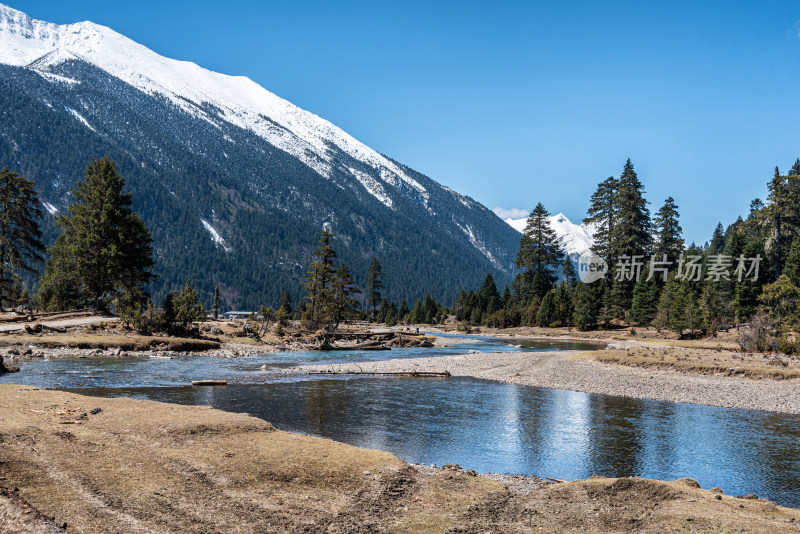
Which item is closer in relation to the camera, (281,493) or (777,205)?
(281,493)

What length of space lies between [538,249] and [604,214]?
17205mm

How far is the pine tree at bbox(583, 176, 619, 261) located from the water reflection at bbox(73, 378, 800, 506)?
8090 centimetres

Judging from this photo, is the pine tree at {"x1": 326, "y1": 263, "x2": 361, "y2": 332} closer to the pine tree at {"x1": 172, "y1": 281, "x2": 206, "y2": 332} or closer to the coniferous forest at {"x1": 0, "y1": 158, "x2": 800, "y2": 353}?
the coniferous forest at {"x1": 0, "y1": 158, "x2": 800, "y2": 353}

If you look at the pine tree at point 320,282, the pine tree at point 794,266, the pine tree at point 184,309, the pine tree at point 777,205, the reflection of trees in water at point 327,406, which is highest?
the pine tree at point 777,205

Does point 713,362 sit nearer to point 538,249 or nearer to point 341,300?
point 341,300

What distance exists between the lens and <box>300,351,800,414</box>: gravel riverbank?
26.6 m

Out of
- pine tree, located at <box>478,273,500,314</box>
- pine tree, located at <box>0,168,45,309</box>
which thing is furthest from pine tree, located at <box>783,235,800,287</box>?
pine tree, located at <box>0,168,45,309</box>

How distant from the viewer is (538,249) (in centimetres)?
11800

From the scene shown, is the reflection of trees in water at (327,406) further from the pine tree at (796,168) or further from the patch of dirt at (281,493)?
the pine tree at (796,168)

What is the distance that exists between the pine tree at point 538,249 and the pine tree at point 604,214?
11631 mm

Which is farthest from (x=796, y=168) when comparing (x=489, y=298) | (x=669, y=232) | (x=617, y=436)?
(x=617, y=436)

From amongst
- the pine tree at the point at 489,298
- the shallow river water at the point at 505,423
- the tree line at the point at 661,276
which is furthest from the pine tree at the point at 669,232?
the shallow river water at the point at 505,423

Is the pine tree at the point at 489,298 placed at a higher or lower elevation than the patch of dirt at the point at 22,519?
higher

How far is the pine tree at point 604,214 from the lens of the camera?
339 feet
